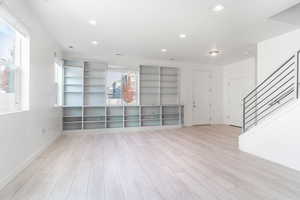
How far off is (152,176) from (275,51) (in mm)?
4383

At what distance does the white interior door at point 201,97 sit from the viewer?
689 cm

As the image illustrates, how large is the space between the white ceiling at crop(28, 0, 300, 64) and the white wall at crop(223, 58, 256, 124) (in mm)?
1091

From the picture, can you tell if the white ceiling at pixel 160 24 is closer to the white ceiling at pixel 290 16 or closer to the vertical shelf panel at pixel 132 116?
the white ceiling at pixel 290 16

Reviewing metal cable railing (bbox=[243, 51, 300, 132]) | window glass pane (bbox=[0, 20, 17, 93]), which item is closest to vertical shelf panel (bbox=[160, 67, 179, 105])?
metal cable railing (bbox=[243, 51, 300, 132])

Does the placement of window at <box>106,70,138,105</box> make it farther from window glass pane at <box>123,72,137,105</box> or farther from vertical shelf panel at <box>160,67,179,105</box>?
vertical shelf panel at <box>160,67,179,105</box>

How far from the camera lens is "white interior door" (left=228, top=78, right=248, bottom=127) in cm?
626

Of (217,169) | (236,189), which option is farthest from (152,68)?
(236,189)

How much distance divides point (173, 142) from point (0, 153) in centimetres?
344

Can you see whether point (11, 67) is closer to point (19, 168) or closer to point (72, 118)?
point (19, 168)

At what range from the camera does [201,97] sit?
700 centimetres

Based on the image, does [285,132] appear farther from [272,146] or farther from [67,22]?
[67,22]

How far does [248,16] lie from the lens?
288 centimetres

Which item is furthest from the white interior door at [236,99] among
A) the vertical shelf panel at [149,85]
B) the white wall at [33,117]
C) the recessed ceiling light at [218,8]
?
the white wall at [33,117]

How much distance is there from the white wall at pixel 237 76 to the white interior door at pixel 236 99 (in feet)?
0.20
